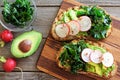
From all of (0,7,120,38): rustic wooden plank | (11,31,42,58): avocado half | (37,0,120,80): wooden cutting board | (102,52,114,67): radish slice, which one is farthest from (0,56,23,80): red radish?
(102,52,114,67): radish slice

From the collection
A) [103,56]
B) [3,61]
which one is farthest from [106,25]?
[3,61]

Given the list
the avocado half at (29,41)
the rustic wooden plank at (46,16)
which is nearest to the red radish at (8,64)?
the avocado half at (29,41)

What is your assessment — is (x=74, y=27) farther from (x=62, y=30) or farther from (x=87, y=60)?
(x=87, y=60)

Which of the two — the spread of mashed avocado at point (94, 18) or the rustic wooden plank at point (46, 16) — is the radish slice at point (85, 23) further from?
the rustic wooden plank at point (46, 16)

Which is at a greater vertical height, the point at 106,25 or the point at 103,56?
the point at 106,25

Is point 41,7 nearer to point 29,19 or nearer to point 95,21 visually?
point 29,19

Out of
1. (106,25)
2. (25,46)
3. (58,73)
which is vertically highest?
(106,25)

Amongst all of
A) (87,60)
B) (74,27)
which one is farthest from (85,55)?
(74,27)
